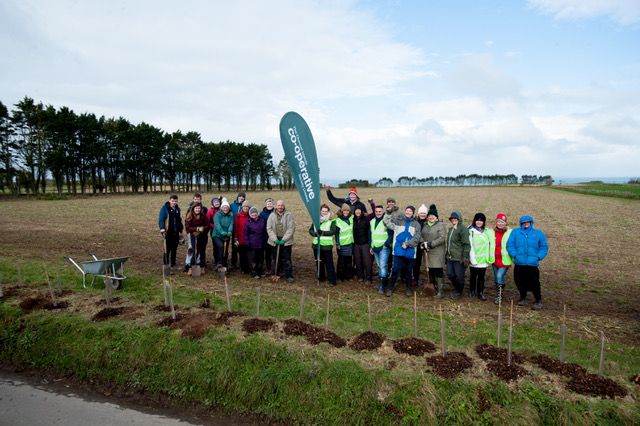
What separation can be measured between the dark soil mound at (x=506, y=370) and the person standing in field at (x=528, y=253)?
3.38 meters

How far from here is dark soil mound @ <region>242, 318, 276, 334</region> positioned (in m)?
6.75

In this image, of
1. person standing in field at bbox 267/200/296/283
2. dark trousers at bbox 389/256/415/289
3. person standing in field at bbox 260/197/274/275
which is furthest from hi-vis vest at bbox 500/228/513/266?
person standing in field at bbox 260/197/274/275

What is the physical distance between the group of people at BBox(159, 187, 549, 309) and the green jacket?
0.07ft

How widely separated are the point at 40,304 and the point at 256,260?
500 cm

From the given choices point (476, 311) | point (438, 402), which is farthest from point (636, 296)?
point (438, 402)

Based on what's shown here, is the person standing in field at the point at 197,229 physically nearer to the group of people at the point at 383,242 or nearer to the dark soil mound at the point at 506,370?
the group of people at the point at 383,242

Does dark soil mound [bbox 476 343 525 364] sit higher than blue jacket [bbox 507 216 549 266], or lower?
lower

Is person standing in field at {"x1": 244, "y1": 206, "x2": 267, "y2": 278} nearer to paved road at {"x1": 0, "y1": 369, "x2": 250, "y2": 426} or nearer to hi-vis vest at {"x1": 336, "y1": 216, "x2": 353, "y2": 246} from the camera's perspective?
hi-vis vest at {"x1": 336, "y1": 216, "x2": 353, "y2": 246}

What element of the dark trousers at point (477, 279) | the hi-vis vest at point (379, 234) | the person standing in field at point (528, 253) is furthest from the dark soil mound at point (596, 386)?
the hi-vis vest at point (379, 234)

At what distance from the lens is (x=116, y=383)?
20.3 feet

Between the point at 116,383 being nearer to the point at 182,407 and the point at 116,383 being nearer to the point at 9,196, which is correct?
the point at 182,407

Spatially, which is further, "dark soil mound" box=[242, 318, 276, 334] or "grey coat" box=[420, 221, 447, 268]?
"grey coat" box=[420, 221, 447, 268]

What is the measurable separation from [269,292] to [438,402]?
5089mm

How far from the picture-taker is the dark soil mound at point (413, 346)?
238 inches
